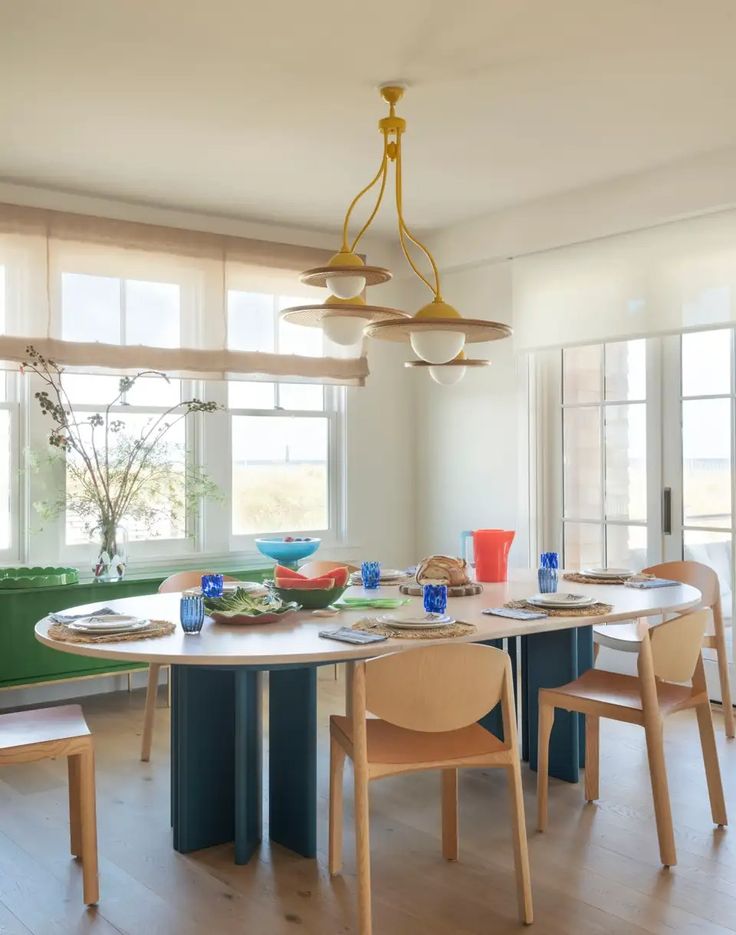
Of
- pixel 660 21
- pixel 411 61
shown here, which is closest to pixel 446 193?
pixel 411 61

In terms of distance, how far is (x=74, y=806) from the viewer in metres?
2.81

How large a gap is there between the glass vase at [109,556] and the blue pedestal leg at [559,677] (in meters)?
2.16

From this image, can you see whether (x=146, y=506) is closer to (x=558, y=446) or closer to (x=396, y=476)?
(x=396, y=476)

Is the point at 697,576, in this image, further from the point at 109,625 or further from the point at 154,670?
the point at 109,625

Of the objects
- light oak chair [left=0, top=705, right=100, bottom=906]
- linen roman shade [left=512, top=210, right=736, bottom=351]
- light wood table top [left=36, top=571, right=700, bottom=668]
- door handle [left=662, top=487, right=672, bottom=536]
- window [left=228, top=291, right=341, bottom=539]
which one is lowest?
light oak chair [left=0, top=705, right=100, bottom=906]

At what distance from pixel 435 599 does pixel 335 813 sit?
71 cm

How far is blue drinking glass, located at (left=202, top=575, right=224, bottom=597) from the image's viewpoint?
311cm

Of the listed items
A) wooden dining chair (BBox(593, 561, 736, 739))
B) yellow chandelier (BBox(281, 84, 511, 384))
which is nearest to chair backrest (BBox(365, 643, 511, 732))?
yellow chandelier (BBox(281, 84, 511, 384))

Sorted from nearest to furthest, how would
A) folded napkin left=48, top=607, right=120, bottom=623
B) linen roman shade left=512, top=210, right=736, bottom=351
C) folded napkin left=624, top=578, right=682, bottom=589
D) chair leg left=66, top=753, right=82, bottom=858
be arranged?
chair leg left=66, top=753, right=82, bottom=858
folded napkin left=48, top=607, right=120, bottom=623
folded napkin left=624, top=578, right=682, bottom=589
linen roman shade left=512, top=210, right=736, bottom=351

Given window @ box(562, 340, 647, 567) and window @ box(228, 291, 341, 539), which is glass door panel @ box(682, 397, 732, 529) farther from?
window @ box(228, 291, 341, 539)

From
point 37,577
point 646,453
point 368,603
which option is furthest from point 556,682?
point 37,577

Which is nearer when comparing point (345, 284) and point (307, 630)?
point (307, 630)

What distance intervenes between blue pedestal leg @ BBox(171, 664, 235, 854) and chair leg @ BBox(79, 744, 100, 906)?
0.38m

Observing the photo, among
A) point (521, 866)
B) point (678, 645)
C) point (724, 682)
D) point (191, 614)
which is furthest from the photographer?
point (724, 682)
